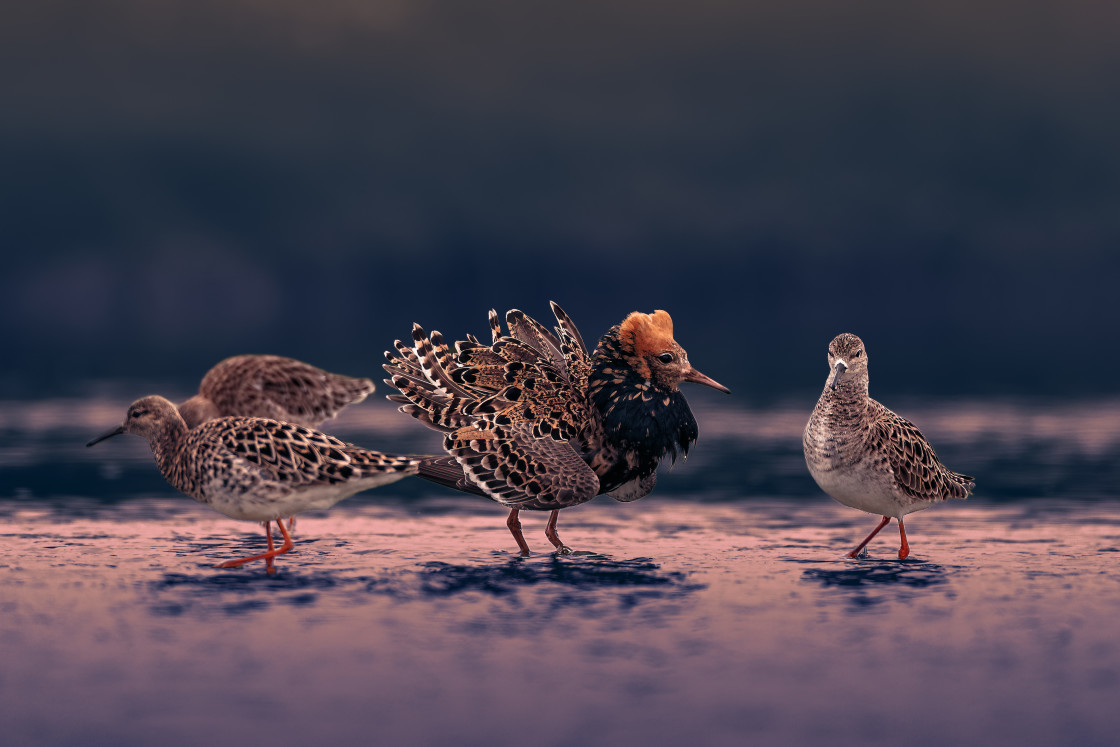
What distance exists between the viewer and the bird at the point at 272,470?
10047 millimetres

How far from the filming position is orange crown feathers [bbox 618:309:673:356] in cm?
1054

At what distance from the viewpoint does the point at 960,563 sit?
1050 cm

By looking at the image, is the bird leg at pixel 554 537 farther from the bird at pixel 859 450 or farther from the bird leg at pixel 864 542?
the bird leg at pixel 864 542

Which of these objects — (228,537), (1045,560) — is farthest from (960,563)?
(228,537)

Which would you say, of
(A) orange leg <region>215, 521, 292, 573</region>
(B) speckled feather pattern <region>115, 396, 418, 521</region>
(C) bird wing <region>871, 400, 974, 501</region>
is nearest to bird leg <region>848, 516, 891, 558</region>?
(C) bird wing <region>871, 400, 974, 501</region>

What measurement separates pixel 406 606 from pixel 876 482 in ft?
13.7

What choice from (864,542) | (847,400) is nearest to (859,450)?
(847,400)

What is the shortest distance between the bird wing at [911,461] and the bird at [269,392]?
673 cm

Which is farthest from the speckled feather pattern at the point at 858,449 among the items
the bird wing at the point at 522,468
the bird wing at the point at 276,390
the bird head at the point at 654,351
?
the bird wing at the point at 276,390

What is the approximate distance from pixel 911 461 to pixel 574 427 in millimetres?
3004

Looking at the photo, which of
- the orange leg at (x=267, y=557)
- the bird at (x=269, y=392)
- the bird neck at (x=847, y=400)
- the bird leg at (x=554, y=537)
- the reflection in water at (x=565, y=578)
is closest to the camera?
the reflection in water at (x=565, y=578)

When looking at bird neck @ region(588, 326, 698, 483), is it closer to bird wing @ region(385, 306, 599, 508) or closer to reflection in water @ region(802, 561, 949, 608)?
bird wing @ region(385, 306, 599, 508)

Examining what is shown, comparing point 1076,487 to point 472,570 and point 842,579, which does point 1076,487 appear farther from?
point 472,570

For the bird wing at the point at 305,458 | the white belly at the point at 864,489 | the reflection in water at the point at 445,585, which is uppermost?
the bird wing at the point at 305,458
